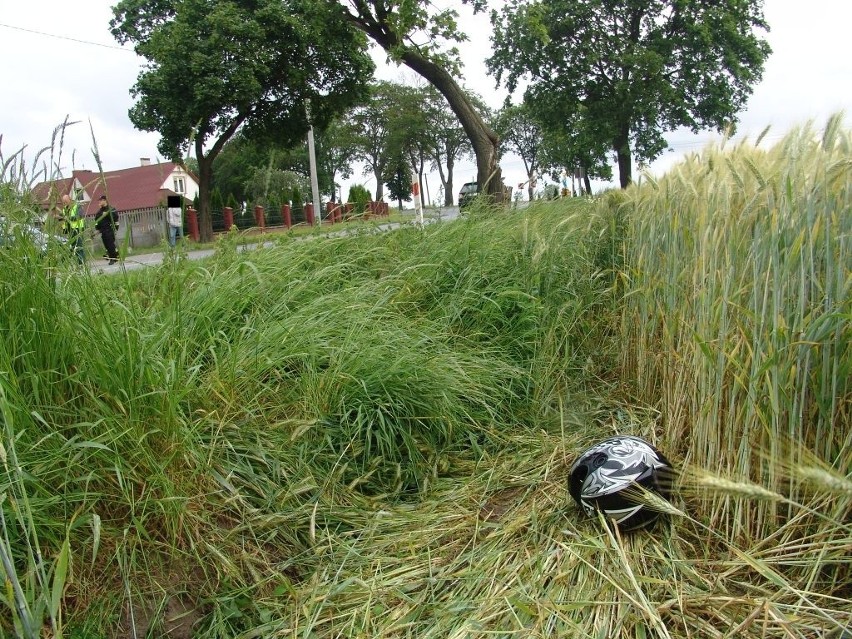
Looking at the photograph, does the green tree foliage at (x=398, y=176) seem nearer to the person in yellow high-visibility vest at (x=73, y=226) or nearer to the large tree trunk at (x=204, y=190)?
the large tree trunk at (x=204, y=190)

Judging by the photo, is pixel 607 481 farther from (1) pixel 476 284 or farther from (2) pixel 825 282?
(1) pixel 476 284

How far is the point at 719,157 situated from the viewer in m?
2.56

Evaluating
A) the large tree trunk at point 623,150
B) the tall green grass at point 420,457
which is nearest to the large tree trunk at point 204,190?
the large tree trunk at point 623,150

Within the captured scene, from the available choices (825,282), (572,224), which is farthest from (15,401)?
(572,224)

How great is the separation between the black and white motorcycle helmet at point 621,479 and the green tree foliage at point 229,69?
1577cm

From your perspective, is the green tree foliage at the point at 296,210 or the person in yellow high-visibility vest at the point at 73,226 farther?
the green tree foliage at the point at 296,210

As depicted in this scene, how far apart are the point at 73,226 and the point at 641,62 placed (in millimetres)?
26868

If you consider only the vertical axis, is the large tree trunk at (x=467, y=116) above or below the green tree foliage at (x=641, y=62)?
below

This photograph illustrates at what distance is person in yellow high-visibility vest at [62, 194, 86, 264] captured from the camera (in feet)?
7.58

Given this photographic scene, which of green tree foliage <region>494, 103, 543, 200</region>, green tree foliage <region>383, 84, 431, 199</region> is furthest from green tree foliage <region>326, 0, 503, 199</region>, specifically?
green tree foliage <region>494, 103, 543, 200</region>

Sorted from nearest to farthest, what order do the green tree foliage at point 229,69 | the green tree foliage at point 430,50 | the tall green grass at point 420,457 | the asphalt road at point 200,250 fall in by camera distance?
the tall green grass at point 420,457 → the asphalt road at point 200,250 → the green tree foliage at point 430,50 → the green tree foliage at point 229,69

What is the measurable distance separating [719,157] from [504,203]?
14.4 feet

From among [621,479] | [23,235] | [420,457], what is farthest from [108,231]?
[621,479]

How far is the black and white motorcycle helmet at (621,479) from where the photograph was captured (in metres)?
2.16
